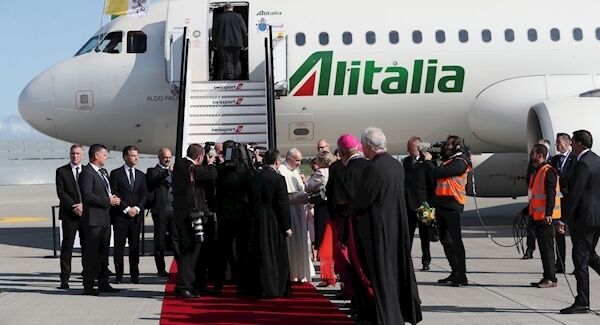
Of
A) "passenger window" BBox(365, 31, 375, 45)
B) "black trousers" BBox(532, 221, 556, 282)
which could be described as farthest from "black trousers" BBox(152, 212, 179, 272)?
"passenger window" BBox(365, 31, 375, 45)

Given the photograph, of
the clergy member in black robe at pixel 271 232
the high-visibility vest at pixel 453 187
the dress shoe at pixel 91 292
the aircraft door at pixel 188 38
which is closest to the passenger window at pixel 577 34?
the aircraft door at pixel 188 38

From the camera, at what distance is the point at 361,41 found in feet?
62.5

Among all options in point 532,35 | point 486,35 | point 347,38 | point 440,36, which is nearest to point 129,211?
point 347,38

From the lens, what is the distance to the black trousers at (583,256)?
10.1 meters

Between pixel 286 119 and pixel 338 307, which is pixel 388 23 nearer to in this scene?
pixel 286 119

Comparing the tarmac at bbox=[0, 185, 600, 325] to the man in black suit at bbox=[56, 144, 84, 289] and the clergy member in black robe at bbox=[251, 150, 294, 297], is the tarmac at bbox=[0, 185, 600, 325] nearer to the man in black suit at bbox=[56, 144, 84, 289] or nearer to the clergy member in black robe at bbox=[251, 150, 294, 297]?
the man in black suit at bbox=[56, 144, 84, 289]

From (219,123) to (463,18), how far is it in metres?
5.24

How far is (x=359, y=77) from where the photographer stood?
62.4 ft

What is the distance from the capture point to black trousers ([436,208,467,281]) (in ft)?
40.5

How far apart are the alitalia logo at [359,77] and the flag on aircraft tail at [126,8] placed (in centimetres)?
317

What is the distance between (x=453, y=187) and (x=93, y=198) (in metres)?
4.27

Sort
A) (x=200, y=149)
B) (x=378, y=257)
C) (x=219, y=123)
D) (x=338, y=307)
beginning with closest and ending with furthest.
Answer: (x=378, y=257) → (x=338, y=307) → (x=200, y=149) → (x=219, y=123)

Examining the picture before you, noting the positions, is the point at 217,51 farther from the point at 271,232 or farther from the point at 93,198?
the point at 271,232

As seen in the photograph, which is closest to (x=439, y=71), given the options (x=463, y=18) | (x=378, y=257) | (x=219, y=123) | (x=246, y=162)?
(x=463, y=18)
